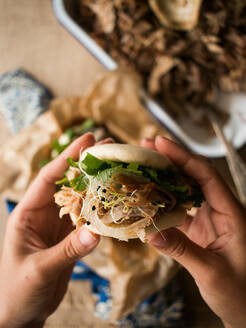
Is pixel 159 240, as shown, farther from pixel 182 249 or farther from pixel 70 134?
pixel 70 134

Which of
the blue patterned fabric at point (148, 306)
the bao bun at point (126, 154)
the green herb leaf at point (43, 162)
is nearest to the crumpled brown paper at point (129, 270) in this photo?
the blue patterned fabric at point (148, 306)

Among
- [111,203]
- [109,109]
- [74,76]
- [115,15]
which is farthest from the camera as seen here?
[74,76]

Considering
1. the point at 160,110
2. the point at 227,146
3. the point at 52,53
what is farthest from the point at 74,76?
the point at 227,146

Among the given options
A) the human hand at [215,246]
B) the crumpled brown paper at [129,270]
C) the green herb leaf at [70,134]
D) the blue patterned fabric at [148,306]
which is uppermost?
the green herb leaf at [70,134]

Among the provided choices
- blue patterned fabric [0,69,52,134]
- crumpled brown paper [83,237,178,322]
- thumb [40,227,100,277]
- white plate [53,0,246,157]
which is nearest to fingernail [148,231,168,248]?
thumb [40,227,100,277]

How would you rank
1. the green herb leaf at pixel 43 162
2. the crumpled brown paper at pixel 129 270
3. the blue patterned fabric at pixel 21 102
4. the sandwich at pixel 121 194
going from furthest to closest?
1. the blue patterned fabric at pixel 21 102
2. the green herb leaf at pixel 43 162
3. the crumpled brown paper at pixel 129 270
4. the sandwich at pixel 121 194

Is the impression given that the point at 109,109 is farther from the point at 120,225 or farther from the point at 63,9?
the point at 120,225

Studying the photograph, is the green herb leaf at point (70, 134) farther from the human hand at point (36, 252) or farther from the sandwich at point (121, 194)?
the sandwich at point (121, 194)
